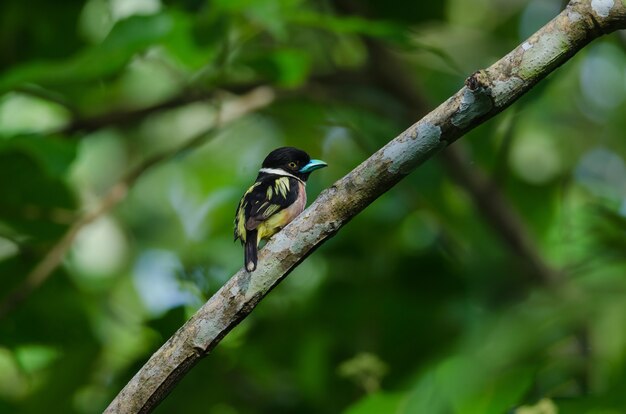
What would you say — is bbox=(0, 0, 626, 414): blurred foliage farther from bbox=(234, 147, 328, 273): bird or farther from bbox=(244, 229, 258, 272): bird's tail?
A: bbox=(244, 229, 258, 272): bird's tail

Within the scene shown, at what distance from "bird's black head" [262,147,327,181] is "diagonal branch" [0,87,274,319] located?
1.21m

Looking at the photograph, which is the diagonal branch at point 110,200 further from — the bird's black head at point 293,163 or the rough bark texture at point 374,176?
the rough bark texture at point 374,176

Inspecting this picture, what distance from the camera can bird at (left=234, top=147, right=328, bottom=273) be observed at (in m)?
3.32

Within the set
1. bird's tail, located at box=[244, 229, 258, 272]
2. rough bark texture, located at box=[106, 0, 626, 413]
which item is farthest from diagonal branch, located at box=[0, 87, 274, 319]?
rough bark texture, located at box=[106, 0, 626, 413]

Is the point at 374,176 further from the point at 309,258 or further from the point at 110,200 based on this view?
the point at 309,258

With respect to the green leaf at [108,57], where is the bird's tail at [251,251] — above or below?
below

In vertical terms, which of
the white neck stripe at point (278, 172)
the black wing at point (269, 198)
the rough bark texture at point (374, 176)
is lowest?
the rough bark texture at point (374, 176)

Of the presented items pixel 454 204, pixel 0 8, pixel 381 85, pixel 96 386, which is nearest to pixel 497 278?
pixel 454 204

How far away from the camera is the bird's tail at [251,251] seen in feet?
8.74

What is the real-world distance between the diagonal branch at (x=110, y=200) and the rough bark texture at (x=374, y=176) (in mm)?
2147

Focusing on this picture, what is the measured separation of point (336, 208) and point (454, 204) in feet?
12.5

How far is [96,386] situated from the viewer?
17.3ft

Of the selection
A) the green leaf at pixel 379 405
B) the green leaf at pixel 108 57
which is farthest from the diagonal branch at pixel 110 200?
the green leaf at pixel 379 405

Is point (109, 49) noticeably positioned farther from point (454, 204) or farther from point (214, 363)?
point (454, 204)
